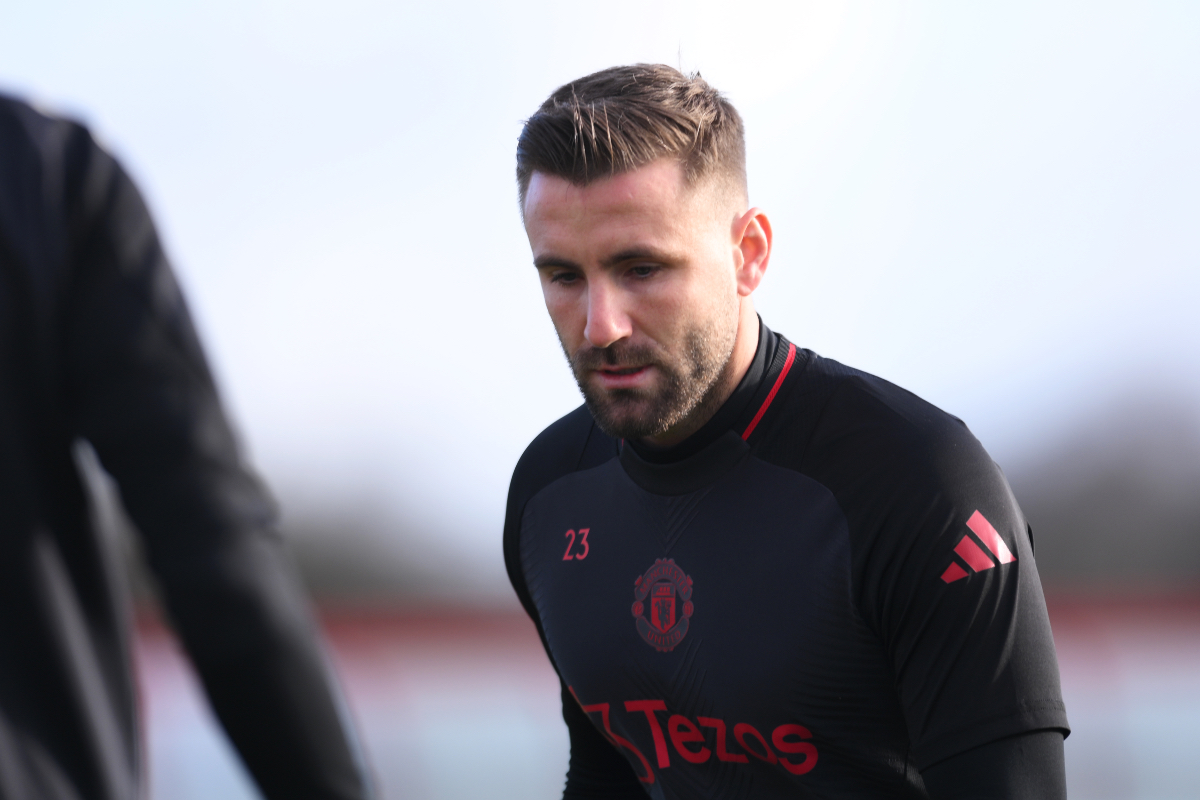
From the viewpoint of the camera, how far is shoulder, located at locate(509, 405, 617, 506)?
76.6 inches

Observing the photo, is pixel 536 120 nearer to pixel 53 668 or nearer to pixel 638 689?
pixel 638 689

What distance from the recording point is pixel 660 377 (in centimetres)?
159

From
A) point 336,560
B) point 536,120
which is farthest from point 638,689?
point 336,560

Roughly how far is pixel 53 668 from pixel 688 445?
1120 millimetres

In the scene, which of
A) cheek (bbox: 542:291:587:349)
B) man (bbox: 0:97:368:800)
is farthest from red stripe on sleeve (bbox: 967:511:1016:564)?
man (bbox: 0:97:368:800)

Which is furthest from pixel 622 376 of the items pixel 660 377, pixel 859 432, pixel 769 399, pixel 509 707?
pixel 509 707

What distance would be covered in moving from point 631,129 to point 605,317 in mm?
315

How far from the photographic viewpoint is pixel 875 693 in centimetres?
150

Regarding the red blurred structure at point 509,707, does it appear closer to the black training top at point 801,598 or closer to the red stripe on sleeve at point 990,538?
the black training top at point 801,598

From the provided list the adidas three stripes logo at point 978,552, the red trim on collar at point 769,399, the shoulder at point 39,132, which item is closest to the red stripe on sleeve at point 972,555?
the adidas three stripes logo at point 978,552

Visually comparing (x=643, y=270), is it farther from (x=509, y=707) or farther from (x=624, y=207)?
(x=509, y=707)

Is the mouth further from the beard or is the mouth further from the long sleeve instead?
the long sleeve

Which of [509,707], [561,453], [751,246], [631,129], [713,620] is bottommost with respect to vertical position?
[509,707]

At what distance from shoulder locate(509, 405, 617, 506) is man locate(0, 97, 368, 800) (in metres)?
1.18
